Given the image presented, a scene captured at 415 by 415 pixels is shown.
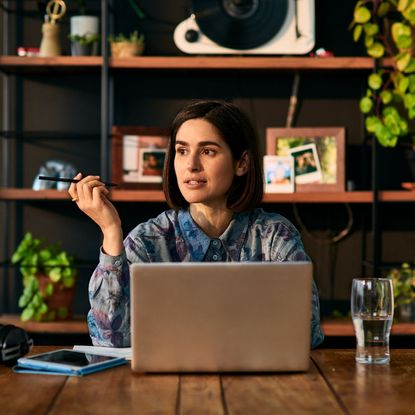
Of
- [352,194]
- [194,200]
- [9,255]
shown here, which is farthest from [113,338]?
[9,255]

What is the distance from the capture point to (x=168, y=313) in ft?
5.06

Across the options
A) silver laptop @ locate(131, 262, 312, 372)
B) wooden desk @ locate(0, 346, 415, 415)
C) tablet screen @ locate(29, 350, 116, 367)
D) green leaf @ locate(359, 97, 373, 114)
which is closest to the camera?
wooden desk @ locate(0, 346, 415, 415)

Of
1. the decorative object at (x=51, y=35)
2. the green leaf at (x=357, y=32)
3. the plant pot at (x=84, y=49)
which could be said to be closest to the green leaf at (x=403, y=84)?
the green leaf at (x=357, y=32)

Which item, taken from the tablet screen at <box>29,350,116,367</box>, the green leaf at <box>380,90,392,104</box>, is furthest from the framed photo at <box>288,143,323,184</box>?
the tablet screen at <box>29,350,116,367</box>

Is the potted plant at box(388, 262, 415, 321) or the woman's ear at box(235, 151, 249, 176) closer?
the woman's ear at box(235, 151, 249, 176)

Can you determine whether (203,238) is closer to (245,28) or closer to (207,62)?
(207,62)

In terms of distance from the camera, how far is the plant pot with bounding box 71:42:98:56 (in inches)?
A: 147

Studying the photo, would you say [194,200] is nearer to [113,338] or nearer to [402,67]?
[113,338]

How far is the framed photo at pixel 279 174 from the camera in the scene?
3.72 meters

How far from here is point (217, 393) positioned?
58.0 inches

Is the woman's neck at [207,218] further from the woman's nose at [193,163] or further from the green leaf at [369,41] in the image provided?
the green leaf at [369,41]

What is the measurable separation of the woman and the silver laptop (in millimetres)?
575

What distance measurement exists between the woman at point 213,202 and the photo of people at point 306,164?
1458mm

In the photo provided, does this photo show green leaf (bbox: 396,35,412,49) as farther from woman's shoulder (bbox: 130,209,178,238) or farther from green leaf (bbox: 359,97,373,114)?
woman's shoulder (bbox: 130,209,178,238)
